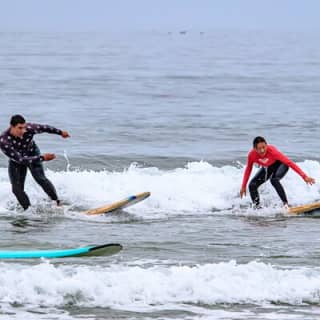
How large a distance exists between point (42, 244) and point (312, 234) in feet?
13.1

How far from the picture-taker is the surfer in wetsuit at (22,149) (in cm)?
1545

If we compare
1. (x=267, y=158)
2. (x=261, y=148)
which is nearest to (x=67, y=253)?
(x=261, y=148)

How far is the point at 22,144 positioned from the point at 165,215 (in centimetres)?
291

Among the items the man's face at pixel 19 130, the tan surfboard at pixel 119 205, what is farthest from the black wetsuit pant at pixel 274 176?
the man's face at pixel 19 130

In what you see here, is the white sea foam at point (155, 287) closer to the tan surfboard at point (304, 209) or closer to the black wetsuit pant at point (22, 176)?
the black wetsuit pant at point (22, 176)

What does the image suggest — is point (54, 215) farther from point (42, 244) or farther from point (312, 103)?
point (312, 103)

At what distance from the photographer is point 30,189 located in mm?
18641

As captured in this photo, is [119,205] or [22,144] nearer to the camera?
[22,144]

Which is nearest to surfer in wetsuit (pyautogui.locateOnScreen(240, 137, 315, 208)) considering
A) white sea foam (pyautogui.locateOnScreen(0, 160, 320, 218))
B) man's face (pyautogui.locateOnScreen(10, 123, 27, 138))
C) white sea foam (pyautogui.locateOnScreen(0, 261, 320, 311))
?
white sea foam (pyautogui.locateOnScreen(0, 160, 320, 218))

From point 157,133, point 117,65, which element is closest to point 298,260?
point 157,133

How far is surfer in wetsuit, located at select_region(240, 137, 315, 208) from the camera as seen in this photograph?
16844 millimetres

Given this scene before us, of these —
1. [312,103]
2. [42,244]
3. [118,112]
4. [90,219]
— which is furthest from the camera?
[312,103]

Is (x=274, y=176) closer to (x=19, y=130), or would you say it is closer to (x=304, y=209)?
(x=304, y=209)

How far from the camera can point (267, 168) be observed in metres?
17.2
